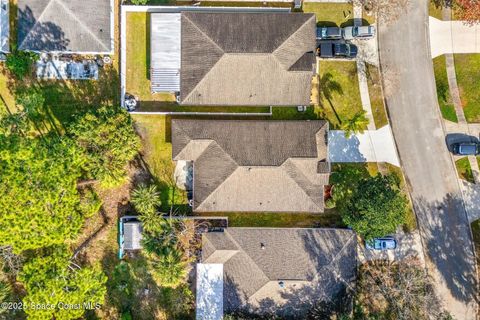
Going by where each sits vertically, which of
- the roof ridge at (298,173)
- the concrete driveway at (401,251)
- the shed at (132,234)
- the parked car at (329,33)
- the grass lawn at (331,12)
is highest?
the grass lawn at (331,12)

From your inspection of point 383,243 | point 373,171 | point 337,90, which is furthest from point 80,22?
point 383,243

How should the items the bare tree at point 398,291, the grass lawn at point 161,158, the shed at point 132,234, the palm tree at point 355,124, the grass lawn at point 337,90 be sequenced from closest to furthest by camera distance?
the palm tree at point 355,124, the bare tree at point 398,291, the shed at point 132,234, the grass lawn at point 161,158, the grass lawn at point 337,90

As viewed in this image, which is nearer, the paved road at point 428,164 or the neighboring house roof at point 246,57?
the neighboring house roof at point 246,57

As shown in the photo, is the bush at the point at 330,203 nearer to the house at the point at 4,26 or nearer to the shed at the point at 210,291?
the shed at the point at 210,291

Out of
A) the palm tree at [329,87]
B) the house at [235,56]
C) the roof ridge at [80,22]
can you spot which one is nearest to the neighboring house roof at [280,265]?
the palm tree at [329,87]

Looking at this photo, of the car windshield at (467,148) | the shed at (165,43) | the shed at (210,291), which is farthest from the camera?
the car windshield at (467,148)

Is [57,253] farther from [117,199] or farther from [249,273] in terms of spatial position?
[249,273]

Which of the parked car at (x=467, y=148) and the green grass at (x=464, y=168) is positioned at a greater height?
the parked car at (x=467, y=148)
